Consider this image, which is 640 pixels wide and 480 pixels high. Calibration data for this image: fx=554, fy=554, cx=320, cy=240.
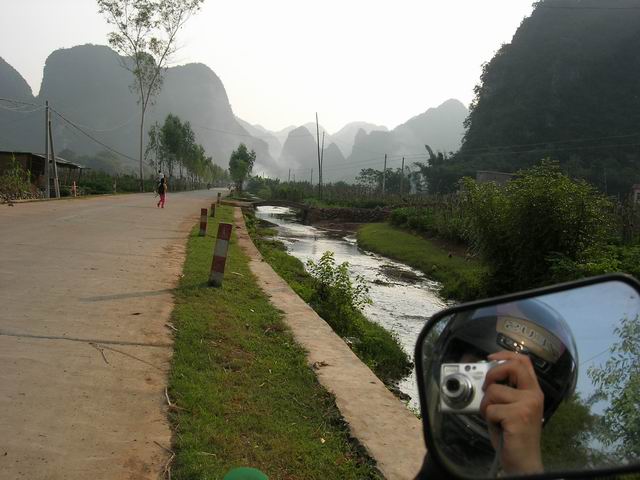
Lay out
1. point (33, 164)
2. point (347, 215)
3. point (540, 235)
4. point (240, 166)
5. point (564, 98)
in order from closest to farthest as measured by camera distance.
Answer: point (540, 235) < point (33, 164) < point (347, 215) < point (564, 98) < point (240, 166)

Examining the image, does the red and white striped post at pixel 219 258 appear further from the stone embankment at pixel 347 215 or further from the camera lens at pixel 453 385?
the stone embankment at pixel 347 215

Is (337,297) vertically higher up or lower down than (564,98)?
lower down

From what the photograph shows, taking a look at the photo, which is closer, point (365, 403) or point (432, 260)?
point (365, 403)

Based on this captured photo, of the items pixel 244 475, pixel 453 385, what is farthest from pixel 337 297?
pixel 453 385

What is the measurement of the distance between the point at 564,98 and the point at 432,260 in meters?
44.7

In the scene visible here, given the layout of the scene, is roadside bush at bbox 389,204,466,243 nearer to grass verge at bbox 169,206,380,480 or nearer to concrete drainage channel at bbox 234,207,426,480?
concrete drainage channel at bbox 234,207,426,480

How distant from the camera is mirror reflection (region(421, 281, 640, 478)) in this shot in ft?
3.56

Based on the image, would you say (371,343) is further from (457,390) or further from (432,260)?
(432,260)

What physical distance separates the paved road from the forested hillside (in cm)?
4387

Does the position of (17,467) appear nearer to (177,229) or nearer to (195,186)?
(177,229)

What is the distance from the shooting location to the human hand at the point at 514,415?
1072 millimetres

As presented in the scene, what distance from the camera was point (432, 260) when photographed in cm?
1764

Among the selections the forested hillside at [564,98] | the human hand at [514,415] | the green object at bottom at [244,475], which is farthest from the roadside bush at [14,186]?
the forested hillside at [564,98]

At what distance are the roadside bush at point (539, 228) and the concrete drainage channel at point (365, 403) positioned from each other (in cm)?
550
